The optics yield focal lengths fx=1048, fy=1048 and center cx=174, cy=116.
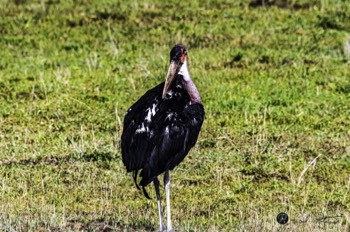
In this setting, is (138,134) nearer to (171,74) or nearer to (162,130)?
(162,130)

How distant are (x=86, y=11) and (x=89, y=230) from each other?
1105 cm

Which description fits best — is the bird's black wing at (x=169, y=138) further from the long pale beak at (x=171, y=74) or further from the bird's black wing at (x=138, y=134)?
the long pale beak at (x=171, y=74)

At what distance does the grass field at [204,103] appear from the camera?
10.2 metres

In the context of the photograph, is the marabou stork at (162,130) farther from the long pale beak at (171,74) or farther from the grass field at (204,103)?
the grass field at (204,103)

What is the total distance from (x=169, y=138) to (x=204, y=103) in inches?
227

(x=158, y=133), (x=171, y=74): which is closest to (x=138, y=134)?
(x=158, y=133)

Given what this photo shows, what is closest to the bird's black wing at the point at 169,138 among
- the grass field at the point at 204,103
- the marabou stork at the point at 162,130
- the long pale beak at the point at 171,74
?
the marabou stork at the point at 162,130

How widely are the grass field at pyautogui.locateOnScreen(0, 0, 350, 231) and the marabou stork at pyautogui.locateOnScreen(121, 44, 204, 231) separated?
22.0 inches

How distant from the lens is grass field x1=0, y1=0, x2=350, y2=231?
10234 millimetres

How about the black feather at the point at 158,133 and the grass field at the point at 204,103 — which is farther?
the grass field at the point at 204,103

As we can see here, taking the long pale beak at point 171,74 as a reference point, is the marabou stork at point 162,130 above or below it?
below

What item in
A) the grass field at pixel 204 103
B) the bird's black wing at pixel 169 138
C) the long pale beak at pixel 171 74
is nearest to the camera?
the bird's black wing at pixel 169 138

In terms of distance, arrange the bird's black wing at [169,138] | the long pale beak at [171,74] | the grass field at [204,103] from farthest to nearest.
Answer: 1. the grass field at [204,103]
2. the long pale beak at [171,74]
3. the bird's black wing at [169,138]

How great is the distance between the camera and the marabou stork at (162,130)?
9008mm
